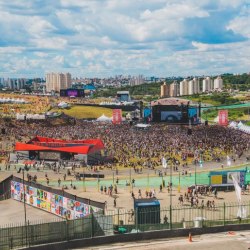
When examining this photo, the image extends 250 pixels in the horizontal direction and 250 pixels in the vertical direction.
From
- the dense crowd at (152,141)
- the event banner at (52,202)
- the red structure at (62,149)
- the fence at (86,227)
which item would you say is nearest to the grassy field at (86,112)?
the dense crowd at (152,141)

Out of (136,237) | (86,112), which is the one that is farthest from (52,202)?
(86,112)

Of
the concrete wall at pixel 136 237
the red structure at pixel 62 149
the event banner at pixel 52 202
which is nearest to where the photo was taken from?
the concrete wall at pixel 136 237

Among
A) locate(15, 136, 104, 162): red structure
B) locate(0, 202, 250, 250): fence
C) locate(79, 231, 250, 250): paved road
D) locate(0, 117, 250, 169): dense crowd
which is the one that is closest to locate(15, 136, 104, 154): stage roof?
locate(15, 136, 104, 162): red structure

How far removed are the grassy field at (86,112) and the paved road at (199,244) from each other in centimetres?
11015

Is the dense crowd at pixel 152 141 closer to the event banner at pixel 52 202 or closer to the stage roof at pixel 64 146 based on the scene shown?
the stage roof at pixel 64 146

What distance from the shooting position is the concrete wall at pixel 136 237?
24484mm

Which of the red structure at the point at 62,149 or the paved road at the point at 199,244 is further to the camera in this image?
the red structure at the point at 62,149

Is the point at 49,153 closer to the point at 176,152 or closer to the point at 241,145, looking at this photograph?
the point at 176,152

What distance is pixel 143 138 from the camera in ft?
271

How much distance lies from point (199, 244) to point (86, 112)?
4686 inches

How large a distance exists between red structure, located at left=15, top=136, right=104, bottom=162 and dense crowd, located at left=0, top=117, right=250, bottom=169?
3230 millimetres

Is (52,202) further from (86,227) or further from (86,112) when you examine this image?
(86,112)

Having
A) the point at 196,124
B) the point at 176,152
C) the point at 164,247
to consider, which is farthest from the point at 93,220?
the point at 196,124

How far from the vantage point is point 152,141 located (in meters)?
78.4
